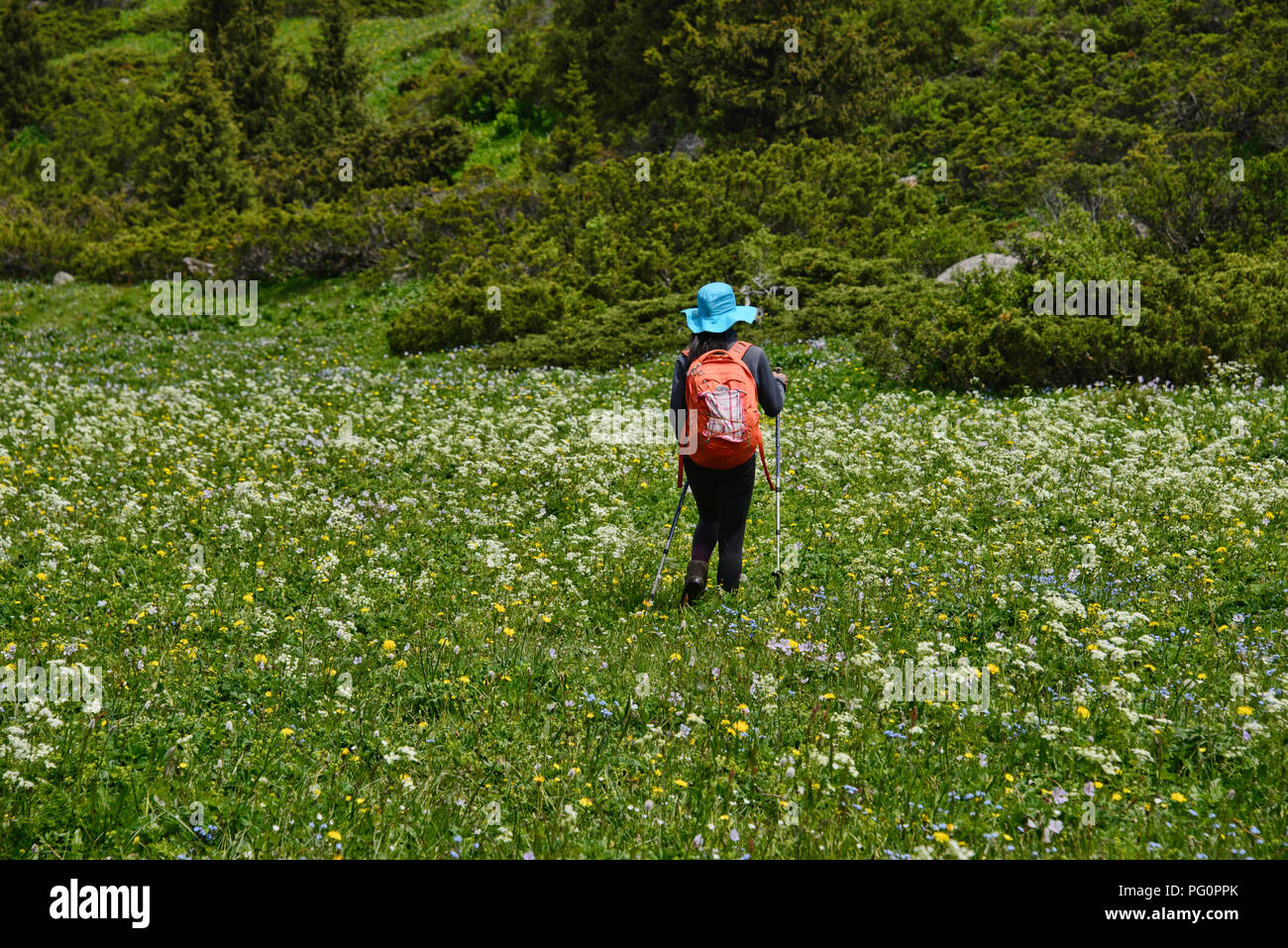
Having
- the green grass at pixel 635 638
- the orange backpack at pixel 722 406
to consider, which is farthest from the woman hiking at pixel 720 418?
the green grass at pixel 635 638

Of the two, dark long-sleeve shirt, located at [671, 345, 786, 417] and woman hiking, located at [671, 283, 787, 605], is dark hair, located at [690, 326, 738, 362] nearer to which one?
woman hiking, located at [671, 283, 787, 605]

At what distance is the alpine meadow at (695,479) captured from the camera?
4508 millimetres

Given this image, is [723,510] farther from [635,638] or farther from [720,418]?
[635,638]

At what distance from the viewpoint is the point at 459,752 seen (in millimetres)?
4914

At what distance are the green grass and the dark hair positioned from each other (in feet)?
6.11

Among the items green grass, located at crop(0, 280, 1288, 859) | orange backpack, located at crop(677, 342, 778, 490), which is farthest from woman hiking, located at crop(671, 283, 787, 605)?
green grass, located at crop(0, 280, 1288, 859)

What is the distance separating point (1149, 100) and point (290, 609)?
86.7 feet

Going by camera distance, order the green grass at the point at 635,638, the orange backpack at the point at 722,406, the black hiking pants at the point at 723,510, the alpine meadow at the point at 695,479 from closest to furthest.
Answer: the green grass at the point at 635,638 < the alpine meadow at the point at 695,479 < the orange backpack at the point at 722,406 < the black hiking pants at the point at 723,510

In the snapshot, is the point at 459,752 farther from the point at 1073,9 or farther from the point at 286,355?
the point at 1073,9

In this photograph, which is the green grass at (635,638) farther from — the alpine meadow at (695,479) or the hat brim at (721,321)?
the hat brim at (721,321)

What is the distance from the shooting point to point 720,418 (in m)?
6.61

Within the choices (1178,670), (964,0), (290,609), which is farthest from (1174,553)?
(964,0)

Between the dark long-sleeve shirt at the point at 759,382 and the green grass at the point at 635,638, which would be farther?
the dark long-sleeve shirt at the point at 759,382

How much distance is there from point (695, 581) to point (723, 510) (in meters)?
0.57
